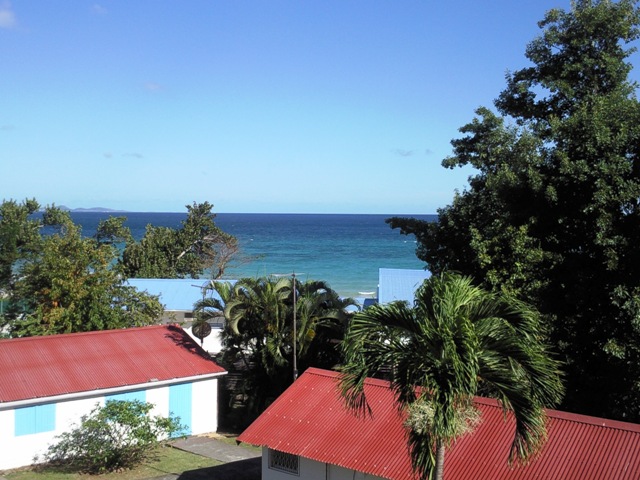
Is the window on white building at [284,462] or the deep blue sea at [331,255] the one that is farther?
the deep blue sea at [331,255]

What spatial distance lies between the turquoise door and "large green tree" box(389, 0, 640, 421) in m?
8.02

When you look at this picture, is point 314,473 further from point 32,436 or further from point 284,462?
point 32,436

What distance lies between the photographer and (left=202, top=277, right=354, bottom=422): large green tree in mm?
21406

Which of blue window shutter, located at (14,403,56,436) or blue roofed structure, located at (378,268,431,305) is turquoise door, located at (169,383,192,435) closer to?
blue window shutter, located at (14,403,56,436)

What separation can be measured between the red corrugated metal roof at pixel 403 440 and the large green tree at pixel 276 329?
6210mm

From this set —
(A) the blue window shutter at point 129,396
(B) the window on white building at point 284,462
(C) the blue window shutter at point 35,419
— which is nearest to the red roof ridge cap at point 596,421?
(B) the window on white building at point 284,462

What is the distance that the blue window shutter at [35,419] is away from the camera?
17.1 m

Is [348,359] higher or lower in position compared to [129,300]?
higher

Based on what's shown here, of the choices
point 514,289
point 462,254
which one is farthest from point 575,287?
point 462,254

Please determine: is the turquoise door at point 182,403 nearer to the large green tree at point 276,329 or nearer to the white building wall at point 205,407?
the white building wall at point 205,407

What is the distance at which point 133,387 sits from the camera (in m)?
18.9

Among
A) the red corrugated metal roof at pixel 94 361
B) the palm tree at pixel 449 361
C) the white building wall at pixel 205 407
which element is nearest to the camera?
the palm tree at pixel 449 361

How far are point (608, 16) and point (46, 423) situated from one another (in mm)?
17190

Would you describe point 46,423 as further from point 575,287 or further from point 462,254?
point 575,287
